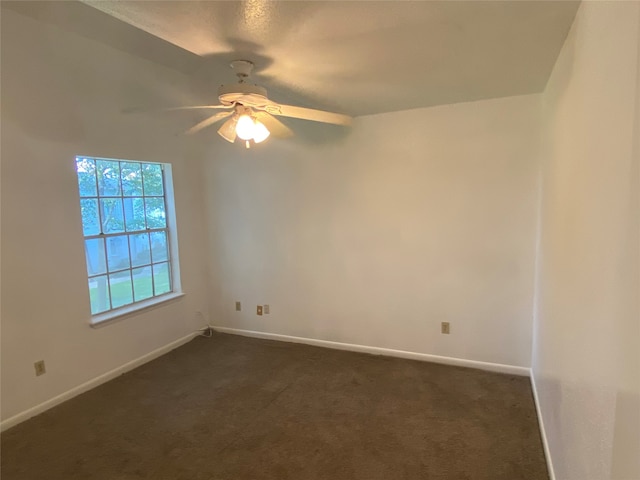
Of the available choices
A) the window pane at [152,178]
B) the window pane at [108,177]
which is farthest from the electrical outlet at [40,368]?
the window pane at [152,178]

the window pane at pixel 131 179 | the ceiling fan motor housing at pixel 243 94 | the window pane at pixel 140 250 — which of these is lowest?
the window pane at pixel 140 250

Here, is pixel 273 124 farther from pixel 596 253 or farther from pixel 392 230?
pixel 596 253

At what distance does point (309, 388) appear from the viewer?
3217mm

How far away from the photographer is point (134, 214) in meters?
3.84

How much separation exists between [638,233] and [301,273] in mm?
3342

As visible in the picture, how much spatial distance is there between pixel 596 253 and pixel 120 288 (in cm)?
365

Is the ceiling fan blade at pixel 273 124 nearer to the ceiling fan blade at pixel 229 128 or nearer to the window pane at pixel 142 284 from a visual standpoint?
the ceiling fan blade at pixel 229 128

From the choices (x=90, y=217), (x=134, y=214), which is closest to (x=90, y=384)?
(x=90, y=217)

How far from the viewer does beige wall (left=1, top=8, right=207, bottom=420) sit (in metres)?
2.76

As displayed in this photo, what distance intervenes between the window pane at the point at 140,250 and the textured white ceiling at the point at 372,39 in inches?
78.7

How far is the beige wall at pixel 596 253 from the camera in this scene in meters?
0.98

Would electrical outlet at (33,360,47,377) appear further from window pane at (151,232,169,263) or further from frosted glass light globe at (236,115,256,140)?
frosted glass light globe at (236,115,256,140)

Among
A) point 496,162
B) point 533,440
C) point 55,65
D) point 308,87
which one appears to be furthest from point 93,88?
point 533,440

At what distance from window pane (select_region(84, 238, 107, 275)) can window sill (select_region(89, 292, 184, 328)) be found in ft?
1.23
